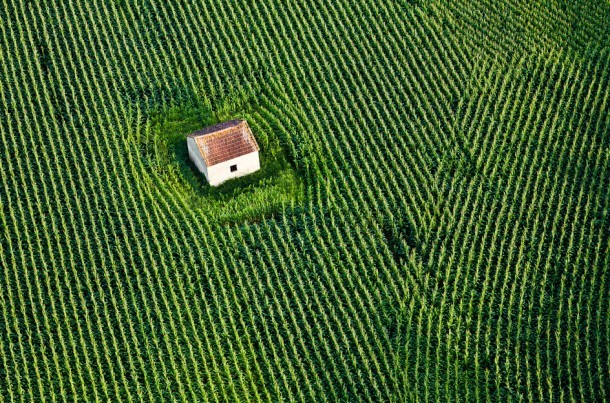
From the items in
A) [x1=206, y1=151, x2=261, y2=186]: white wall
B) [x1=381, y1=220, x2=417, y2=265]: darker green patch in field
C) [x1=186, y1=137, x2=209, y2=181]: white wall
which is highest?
[x1=186, y1=137, x2=209, y2=181]: white wall

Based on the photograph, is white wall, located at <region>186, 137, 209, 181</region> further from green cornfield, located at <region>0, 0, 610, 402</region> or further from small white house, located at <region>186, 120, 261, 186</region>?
green cornfield, located at <region>0, 0, 610, 402</region>

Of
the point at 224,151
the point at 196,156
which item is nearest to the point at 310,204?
the point at 224,151

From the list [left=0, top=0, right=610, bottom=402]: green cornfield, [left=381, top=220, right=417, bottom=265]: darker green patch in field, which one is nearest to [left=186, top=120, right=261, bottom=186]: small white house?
[left=0, top=0, right=610, bottom=402]: green cornfield

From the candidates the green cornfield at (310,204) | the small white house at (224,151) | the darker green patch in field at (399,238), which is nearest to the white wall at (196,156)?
the small white house at (224,151)

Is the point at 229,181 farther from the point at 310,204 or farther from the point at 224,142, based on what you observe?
the point at 310,204

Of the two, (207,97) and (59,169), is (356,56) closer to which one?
(207,97)

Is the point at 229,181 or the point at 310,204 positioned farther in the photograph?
the point at 229,181

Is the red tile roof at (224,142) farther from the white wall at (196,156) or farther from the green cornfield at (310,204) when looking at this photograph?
the green cornfield at (310,204)
